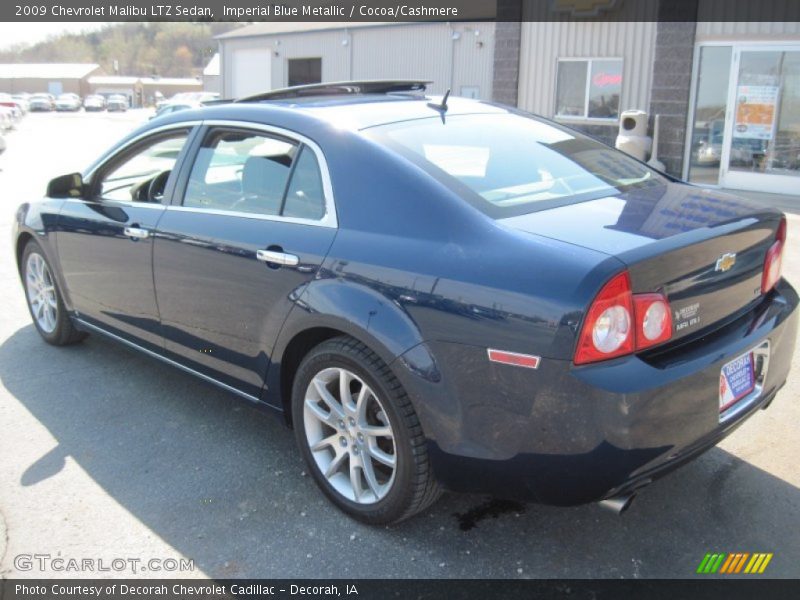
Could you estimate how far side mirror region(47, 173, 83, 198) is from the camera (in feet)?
14.9

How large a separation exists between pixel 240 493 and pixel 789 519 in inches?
90.7

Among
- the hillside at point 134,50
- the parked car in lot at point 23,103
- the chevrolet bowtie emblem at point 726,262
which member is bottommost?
the chevrolet bowtie emblem at point 726,262

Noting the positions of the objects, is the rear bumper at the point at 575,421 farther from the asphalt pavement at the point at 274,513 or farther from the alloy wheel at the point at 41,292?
the alloy wheel at the point at 41,292

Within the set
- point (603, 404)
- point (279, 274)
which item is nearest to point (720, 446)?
point (603, 404)

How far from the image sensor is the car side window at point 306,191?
3.15 m

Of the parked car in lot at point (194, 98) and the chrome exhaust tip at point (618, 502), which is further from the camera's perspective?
the parked car in lot at point (194, 98)

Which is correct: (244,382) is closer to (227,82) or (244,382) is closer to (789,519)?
(789,519)

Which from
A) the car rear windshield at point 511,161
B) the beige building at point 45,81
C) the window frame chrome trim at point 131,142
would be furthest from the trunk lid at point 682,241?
the beige building at point 45,81

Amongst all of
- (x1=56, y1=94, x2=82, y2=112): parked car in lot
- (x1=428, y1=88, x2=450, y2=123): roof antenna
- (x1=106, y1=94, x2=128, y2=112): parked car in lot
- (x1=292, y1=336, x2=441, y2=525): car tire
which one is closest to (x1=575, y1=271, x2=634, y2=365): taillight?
(x1=292, y1=336, x2=441, y2=525): car tire

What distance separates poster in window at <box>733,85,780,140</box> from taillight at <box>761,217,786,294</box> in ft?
35.2

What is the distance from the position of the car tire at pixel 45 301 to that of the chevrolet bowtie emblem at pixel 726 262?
3.98m

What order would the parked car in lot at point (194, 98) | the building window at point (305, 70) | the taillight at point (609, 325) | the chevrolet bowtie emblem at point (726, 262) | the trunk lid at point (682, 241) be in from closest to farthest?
the taillight at point (609, 325), the trunk lid at point (682, 241), the chevrolet bowtie emblem at point (726, 262), the building window at point (305, 70), the parked car in lot at point (194, 98)

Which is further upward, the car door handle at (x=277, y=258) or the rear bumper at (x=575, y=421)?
the car door handle at (x=277, y=258)

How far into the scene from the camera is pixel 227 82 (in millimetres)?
29469
